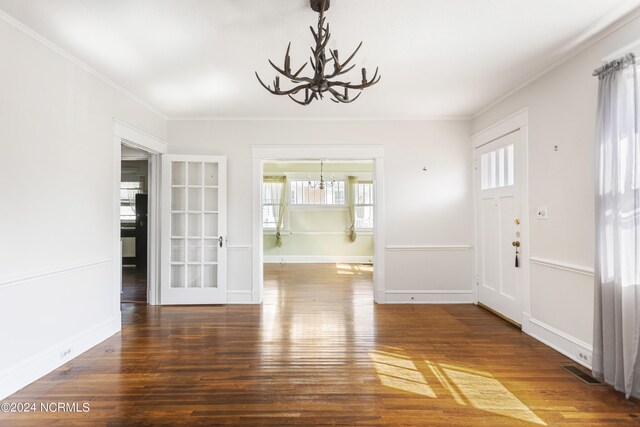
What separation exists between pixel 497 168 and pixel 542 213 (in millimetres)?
1001

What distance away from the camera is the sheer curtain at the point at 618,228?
2160 millimetres

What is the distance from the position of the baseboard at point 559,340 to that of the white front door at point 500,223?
0.22 m

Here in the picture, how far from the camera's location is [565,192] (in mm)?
2891

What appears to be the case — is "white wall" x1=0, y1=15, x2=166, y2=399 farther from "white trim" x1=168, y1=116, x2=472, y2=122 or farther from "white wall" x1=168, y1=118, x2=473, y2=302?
"white wall" x1=168, y1=118, x2=473, y2=302

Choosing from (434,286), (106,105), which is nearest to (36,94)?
(106,105)

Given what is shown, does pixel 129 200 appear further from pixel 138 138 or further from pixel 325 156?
pixel 325 156

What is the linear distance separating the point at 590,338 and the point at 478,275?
71.9 inches

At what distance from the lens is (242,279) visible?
459cm

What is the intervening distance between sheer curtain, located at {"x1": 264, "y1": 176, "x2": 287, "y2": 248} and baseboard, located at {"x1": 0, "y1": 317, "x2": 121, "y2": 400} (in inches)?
203

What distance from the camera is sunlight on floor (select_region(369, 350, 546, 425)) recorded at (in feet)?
6.93

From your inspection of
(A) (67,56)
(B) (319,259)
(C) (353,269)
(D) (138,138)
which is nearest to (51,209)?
(A) (67,56)

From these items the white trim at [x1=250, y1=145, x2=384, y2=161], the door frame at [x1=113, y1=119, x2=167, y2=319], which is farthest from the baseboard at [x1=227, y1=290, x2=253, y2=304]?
the white trim at [x1=250, y1=145, x2=384, y2=161]

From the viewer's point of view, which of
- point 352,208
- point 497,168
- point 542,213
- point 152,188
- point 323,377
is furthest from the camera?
point 352,208

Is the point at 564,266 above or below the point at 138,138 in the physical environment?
below
